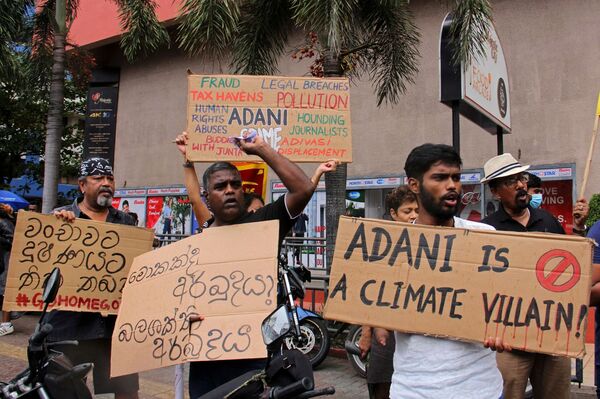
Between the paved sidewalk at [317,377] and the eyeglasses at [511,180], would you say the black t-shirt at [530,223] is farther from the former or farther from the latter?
the paved sidewalk at [317,377]

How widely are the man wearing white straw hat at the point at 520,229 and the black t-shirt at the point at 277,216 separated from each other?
5.28ft

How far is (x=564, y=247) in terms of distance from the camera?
2248 mm

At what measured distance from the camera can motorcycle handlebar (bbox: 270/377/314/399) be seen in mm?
1752

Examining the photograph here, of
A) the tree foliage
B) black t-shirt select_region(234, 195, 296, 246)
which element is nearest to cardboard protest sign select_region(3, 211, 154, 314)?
black t-shirt select_region(234, 195, 296, 246)

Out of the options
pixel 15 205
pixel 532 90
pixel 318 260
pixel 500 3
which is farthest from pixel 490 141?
pixel 15 205

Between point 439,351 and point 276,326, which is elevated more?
point 276,326

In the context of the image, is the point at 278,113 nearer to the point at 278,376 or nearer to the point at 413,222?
the point at 413,222

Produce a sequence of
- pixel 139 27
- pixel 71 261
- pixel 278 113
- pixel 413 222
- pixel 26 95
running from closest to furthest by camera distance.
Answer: pixel 413 222, pixel 71 261, pixel 278 113, pixel 139 27, pixel 26 95

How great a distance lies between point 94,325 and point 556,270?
2811 millimetres

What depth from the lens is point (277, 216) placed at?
284 centimetres

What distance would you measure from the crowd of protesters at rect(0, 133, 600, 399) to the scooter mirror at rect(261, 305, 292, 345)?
2.32 ft

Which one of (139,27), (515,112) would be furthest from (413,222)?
(515,112)

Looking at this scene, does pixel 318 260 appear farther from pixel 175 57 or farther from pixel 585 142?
pixel 175 57

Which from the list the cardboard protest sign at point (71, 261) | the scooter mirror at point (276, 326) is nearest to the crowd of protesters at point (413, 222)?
the cardboard protest sign at point (71, 261)
